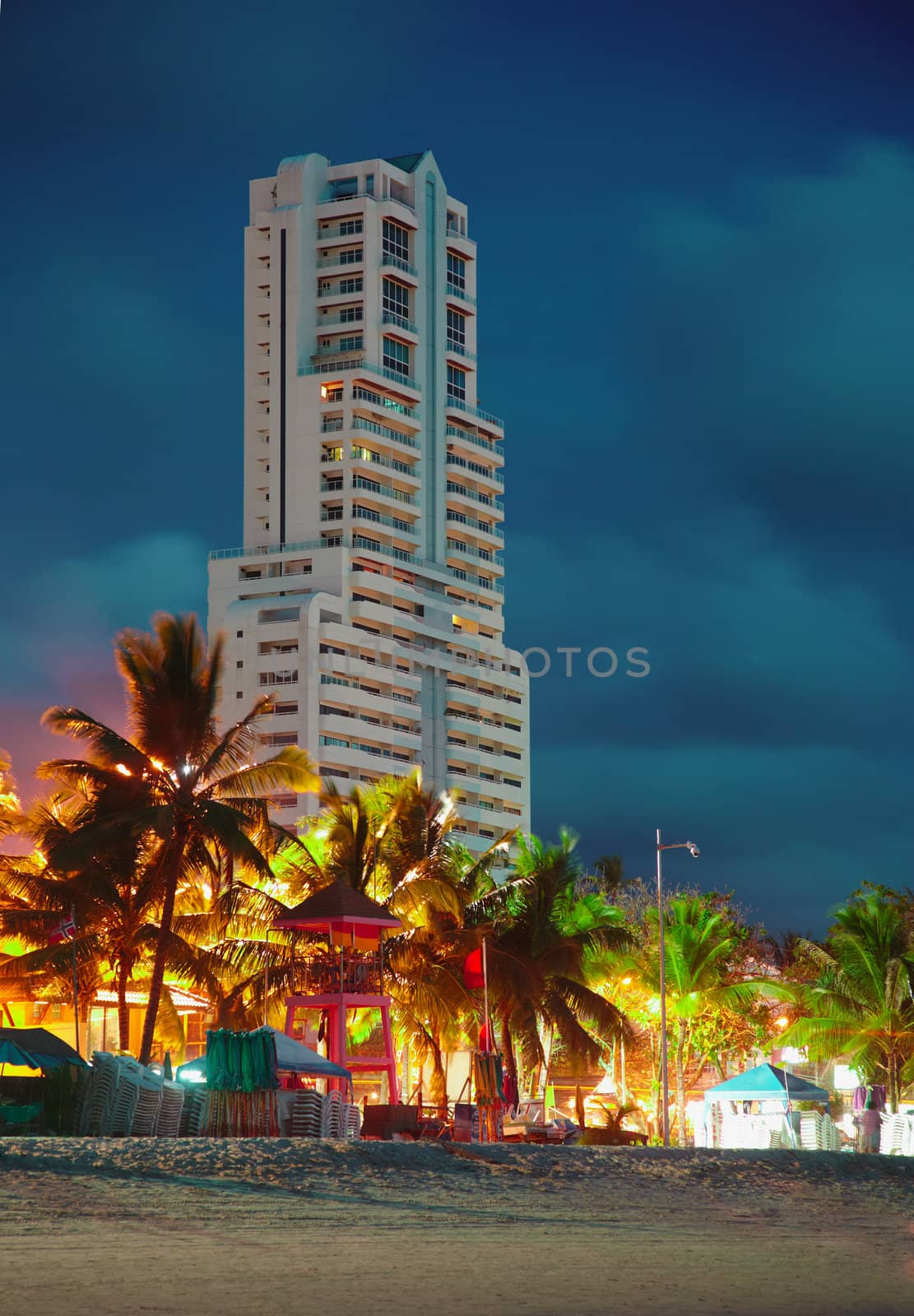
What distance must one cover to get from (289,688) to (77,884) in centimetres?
6960

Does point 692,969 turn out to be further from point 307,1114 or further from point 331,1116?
point 307,1114

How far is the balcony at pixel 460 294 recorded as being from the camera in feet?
422

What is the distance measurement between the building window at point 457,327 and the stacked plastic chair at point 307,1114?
104662mm

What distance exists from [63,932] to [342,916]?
6046 millimetres

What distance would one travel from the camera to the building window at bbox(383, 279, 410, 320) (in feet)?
405

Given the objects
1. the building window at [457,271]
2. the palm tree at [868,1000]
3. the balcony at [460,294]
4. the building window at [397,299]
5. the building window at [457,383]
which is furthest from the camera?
the building window at [457,271]

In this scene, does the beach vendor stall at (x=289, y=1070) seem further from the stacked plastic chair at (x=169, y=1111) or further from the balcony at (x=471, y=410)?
the balcony at (x=471, y=410)

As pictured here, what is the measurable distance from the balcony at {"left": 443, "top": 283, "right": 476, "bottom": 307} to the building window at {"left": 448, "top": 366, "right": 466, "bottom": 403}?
528 cm

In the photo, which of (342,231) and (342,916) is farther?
(342,231)

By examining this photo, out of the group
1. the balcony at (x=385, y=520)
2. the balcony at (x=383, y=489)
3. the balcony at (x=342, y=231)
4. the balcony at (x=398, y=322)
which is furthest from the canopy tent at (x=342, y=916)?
the balcony at (x=342, y=231)

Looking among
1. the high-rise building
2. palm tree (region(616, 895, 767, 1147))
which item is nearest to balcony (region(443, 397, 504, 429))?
the high-rise building

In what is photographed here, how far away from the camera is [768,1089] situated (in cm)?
3962

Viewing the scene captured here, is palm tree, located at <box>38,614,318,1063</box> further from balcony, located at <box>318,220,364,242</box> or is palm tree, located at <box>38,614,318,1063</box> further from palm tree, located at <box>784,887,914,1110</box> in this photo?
balcony, located at <box>318,220,364,242</box>

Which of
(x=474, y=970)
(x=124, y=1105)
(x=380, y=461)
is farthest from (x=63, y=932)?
(x=380, y=461)
